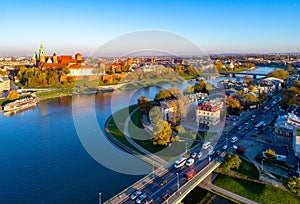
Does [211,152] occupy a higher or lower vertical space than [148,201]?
higher

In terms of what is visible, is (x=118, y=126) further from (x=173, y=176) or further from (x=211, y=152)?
(x=173, y=176)

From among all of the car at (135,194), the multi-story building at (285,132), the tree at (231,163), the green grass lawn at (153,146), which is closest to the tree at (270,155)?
the tree at (231,163)

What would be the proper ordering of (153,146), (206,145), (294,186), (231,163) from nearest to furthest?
(294,186), (231,163), (206,145), (153,146)

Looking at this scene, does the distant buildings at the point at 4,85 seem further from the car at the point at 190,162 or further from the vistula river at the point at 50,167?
the car at the point at 190,162

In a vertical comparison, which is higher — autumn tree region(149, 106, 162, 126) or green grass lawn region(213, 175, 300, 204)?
autumn tree region(149, 106, 162, 126)

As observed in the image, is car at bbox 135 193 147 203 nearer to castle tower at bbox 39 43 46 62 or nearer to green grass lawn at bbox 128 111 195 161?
green grass lawn at bbox 128 111 195 161

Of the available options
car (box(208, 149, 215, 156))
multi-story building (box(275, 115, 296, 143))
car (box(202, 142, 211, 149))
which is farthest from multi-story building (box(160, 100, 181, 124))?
multi-story building (box(275, 115, 296, 143))

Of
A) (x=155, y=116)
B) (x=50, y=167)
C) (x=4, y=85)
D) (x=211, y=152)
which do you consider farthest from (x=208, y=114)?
(x=4, y=85)
